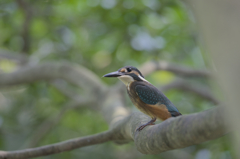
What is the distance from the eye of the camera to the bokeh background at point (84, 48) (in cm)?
519

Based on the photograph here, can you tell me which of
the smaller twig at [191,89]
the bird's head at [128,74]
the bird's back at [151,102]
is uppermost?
the bird's head at [128,74]

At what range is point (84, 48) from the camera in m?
6.59

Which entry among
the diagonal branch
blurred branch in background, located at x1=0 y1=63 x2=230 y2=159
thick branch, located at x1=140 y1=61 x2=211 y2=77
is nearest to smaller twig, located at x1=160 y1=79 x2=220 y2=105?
thick branch, located at x1=140 y1=61 x2=211 y2=77

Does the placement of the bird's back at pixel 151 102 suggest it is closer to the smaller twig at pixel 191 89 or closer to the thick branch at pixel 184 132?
the thick branch at pixel 184 132

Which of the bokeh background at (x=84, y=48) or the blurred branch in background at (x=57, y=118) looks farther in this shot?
the bokeh background at (x=84, y=48)

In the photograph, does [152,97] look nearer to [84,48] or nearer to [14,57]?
[14,57]

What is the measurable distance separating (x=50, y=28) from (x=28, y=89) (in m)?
1.39

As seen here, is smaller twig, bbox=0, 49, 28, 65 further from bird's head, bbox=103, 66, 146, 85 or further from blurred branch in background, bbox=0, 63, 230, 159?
bird's head, bbox=103, 66, 146, 85

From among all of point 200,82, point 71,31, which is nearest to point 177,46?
point 200,82

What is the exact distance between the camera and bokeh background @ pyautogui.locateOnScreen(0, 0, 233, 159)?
5191mm

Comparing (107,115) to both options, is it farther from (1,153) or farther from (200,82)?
(200,82)

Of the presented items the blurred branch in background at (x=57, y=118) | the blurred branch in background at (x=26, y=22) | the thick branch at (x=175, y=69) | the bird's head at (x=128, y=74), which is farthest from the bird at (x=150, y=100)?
the blurred branch in background at (x=26, y=22)

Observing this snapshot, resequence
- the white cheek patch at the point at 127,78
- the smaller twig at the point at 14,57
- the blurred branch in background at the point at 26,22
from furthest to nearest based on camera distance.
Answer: the smaller twig at the point at 14,57, the blurred branch in background at the point at 26,22, the white cheek patch at the point at 127,78

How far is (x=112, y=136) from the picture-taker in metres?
2.42
